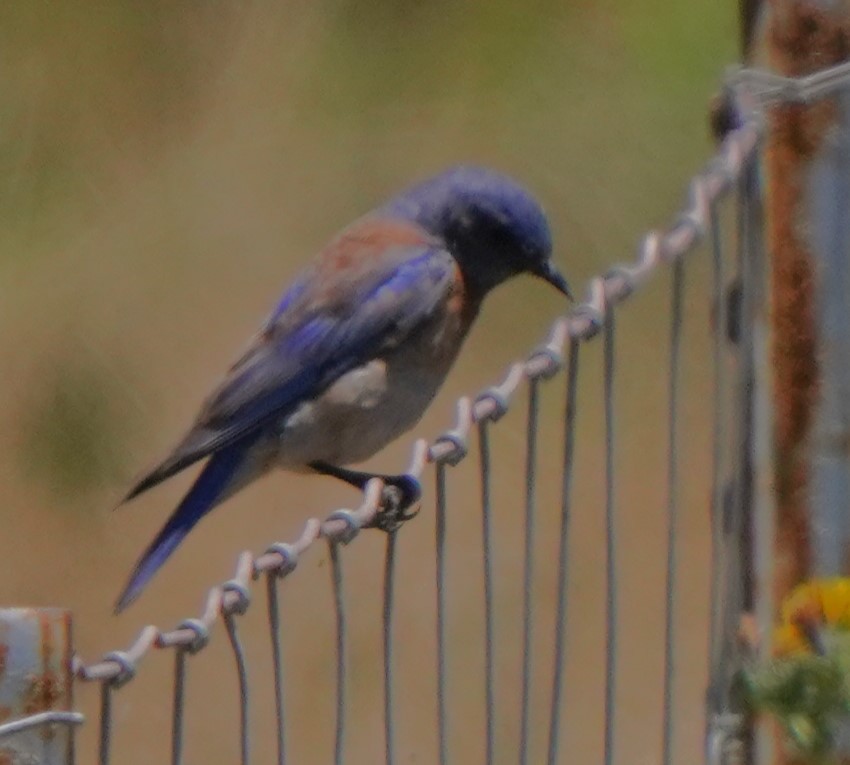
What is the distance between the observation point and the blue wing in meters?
3.50

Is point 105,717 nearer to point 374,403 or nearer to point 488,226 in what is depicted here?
point 374,403

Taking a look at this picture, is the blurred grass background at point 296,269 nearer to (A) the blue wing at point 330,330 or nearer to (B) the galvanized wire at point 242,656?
(A) the blue wing at point 330,330

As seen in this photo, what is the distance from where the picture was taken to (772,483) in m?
2.25

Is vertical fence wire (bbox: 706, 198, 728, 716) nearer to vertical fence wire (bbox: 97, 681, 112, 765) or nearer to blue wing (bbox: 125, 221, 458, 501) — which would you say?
vertical fence wire (bbox: 97, 681, 112, 765)

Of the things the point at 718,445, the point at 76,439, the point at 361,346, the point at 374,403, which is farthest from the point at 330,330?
the point at 76,439

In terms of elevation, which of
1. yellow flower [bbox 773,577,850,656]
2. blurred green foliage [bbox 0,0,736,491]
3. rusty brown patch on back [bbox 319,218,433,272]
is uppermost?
blurred green foliage [bbox 0,0,736,491]

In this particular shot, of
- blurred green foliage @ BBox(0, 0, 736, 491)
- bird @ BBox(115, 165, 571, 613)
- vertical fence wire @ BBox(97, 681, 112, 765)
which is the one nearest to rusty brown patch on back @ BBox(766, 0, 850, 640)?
vertical fence wire @ BBox(97, 681, 112, 765)

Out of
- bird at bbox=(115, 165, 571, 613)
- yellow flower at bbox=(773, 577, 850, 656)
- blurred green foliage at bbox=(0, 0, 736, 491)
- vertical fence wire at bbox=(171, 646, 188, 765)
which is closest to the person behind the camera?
vertical fence wire at bbox=(171, 646, 188, 765)

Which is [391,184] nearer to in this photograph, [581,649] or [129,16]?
[129,16]

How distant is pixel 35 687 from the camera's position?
1421 mm

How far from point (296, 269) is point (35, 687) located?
148 inches

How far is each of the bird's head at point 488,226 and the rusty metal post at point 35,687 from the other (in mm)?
2216

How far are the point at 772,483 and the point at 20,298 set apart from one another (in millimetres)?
3317

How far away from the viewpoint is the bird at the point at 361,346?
349cm
